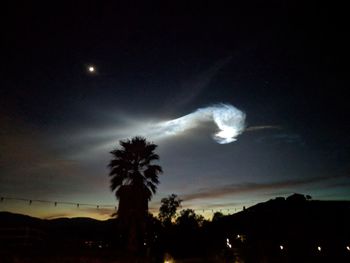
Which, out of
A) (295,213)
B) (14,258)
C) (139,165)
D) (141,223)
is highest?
(139,165)

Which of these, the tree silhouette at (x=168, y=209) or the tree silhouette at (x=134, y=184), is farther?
the tree silhouette at (x=168, y=209)

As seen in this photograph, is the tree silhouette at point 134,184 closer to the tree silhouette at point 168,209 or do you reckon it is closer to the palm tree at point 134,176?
the palm tree at point 134,176

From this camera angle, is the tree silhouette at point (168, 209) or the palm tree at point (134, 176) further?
the tree silhouette at point (168, 209)

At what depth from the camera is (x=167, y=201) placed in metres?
53.0

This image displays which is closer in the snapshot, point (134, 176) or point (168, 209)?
point (134, 176)

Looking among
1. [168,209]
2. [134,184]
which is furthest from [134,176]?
[168,209]

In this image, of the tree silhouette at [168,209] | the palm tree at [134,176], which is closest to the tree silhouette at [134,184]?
the palm tree at [134,176]

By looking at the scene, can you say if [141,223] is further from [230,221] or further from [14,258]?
A: [230,221]

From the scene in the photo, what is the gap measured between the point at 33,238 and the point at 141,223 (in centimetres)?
975

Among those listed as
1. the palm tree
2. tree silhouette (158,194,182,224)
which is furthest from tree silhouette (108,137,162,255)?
tree silhouette (158,194,182,224)

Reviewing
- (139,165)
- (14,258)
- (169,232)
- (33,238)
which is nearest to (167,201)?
(169,232)

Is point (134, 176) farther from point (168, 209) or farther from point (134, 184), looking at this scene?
point (168, 209)

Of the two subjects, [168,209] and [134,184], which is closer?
[134,184]

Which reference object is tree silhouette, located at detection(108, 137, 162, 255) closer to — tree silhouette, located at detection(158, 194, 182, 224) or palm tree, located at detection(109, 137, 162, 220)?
palm tree, located at detection(109, 137, 162, 220)
